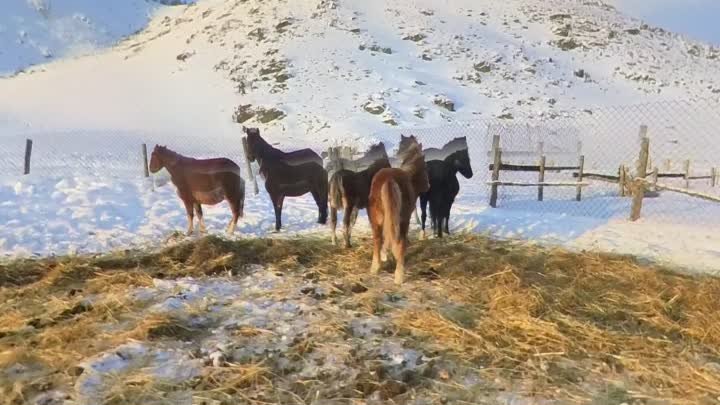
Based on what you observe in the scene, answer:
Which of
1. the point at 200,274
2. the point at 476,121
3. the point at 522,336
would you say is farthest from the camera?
the point at 476,121

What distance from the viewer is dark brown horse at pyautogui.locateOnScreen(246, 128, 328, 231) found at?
28.5 ft

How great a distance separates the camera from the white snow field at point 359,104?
8961 mm

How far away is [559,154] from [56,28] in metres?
42.3

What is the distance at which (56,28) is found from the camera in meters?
44.8

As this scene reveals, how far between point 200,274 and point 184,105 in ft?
92.8

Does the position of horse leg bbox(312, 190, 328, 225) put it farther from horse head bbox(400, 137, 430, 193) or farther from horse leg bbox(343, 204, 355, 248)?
horse head bbox(400, 137, 430, 193)

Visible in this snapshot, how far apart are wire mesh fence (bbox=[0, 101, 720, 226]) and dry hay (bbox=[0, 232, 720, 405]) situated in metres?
5.76

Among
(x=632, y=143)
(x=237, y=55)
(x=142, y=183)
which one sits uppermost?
(x=237, y=55)

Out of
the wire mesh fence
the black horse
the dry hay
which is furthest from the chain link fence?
the dry hay

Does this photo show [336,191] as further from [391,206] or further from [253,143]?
[253,143]

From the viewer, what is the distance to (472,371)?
3.74m

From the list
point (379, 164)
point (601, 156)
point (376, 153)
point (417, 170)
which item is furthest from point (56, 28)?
point (417, 170)

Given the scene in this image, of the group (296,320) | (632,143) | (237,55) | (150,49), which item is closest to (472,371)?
(296,320)

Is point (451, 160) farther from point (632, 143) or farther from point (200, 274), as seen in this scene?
point (632, 143)
